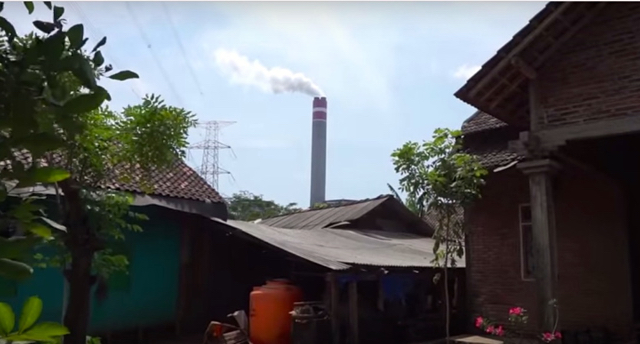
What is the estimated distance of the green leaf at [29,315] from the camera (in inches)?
50.3

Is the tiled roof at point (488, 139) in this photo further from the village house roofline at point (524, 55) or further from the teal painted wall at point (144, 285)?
the teal painted wall at point (144, 285)

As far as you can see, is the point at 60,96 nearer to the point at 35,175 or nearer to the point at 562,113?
the point at 35,175

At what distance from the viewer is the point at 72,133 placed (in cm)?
146

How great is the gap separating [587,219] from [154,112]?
26.4ft

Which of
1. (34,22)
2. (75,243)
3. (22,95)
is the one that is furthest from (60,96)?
(75,243)

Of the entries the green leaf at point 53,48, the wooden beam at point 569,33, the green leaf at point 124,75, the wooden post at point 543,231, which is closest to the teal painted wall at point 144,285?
the wooden post at point 543,231

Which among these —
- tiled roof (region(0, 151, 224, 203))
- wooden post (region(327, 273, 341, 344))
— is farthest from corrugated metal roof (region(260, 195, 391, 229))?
wooden post (region(327, 273, 341, 344))

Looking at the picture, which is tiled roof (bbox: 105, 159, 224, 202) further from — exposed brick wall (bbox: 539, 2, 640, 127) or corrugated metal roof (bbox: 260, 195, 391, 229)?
exposed brick wall (bbox: 539, 2, 640, 127)

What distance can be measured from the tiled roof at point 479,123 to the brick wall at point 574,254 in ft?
3.10

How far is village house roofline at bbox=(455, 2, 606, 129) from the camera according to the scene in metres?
7.50

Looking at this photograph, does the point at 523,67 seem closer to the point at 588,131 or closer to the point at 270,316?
the point at 588,131

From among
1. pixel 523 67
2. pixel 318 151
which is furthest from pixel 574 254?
pixel 318 151

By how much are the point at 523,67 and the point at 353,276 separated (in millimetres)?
4872

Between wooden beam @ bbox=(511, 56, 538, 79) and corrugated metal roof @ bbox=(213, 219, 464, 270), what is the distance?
4217 mm
